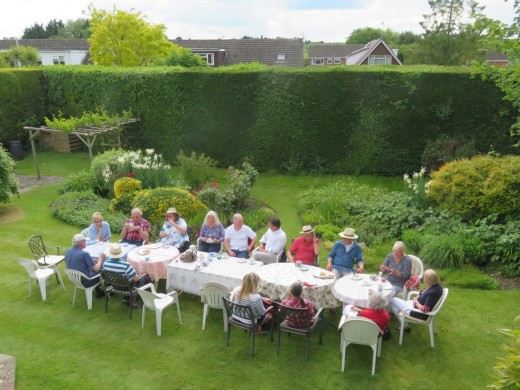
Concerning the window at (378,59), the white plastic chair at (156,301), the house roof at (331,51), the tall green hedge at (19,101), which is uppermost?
the house roof at (331,51)

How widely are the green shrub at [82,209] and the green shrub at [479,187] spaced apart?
26.8 feet

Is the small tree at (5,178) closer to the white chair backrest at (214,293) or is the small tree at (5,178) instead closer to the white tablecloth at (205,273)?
the white tablecloth at (205,273)

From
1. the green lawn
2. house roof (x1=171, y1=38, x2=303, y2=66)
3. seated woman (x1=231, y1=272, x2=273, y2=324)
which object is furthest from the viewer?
house roof (x1=171, y1=38, x2=303, y2=66)

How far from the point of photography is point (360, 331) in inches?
240

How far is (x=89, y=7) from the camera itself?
32.1m

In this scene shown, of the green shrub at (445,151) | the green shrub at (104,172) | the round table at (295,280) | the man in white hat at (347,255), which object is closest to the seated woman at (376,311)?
the round table at (295,280)

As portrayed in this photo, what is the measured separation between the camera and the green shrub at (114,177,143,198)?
1262 cm

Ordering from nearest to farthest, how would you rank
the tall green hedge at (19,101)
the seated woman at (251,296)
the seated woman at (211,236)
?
the seated woman at (251,296)
the seated woman at (211,236)
the tall green hedge at (19,101)

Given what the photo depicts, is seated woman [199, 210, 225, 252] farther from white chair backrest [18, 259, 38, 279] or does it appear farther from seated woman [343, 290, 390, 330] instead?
seated woman [343, 290, 390, 330]

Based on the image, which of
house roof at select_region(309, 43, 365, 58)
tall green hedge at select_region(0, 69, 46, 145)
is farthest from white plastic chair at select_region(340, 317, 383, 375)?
house roof at select_region(309, 43, 365, 58)

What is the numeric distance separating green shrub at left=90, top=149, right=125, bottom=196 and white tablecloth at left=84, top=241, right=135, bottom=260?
16.3 feet

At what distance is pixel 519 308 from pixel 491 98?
29.5 ft

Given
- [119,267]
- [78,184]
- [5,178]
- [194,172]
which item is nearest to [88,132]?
[78,184]

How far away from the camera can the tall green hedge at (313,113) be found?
15.0m
